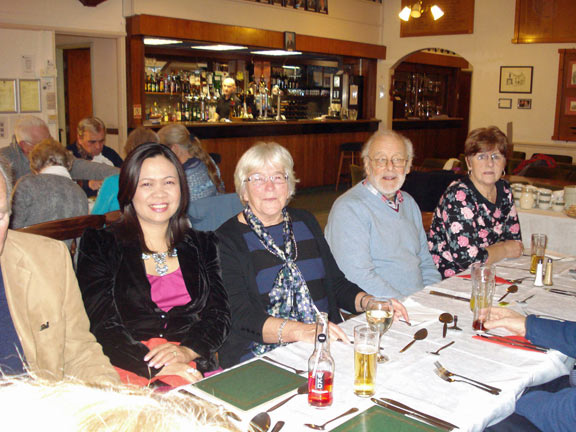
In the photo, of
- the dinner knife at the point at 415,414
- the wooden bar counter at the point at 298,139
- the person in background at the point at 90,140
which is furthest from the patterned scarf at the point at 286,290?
the wooden bar counter at the point at 298,139

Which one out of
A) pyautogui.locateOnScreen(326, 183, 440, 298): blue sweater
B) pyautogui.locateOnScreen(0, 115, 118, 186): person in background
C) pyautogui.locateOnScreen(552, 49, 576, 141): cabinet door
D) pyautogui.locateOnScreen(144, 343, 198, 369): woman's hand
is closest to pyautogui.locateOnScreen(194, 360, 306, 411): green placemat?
pyautogui.locateOnScreen(144, 343, 198, 369): woman's hand

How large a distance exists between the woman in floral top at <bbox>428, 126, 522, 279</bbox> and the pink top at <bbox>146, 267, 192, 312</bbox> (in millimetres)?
1737

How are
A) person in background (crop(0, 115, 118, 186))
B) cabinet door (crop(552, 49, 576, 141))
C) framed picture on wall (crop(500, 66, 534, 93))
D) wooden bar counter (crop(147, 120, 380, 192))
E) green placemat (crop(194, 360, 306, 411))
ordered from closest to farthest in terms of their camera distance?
green placemat (crop(194, 360, 306, 411)) < person in background (crop(0, 115, 118, 186)) < wooden bar counter (crop(147, 120, 380, 192)) < cabinet door (crop(552, 49, 576, 141)) < framed picture on wall (crop(500, 66, 534, 93))

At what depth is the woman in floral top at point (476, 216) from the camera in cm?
335

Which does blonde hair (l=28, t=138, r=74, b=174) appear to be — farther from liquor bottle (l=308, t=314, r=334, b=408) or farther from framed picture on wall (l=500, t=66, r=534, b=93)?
framed picture on wall (l=500, t=66, r=534, b=93)

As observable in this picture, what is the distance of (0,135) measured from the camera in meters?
6.82

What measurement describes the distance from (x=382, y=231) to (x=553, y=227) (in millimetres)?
2209

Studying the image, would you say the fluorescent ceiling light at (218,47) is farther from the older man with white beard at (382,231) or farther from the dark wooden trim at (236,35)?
the older man with white beard at (382,231)

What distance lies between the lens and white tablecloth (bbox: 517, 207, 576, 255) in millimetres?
4395

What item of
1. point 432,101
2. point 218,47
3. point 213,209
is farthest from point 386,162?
point 432,101

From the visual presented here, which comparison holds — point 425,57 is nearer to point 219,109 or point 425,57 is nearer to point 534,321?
point 219,109

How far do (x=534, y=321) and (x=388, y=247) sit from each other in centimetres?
106

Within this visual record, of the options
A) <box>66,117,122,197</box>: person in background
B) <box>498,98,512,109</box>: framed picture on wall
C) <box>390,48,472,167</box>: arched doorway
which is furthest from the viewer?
<box>390,48,472,167</box>: arched doorway

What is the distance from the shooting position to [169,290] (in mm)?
2348
